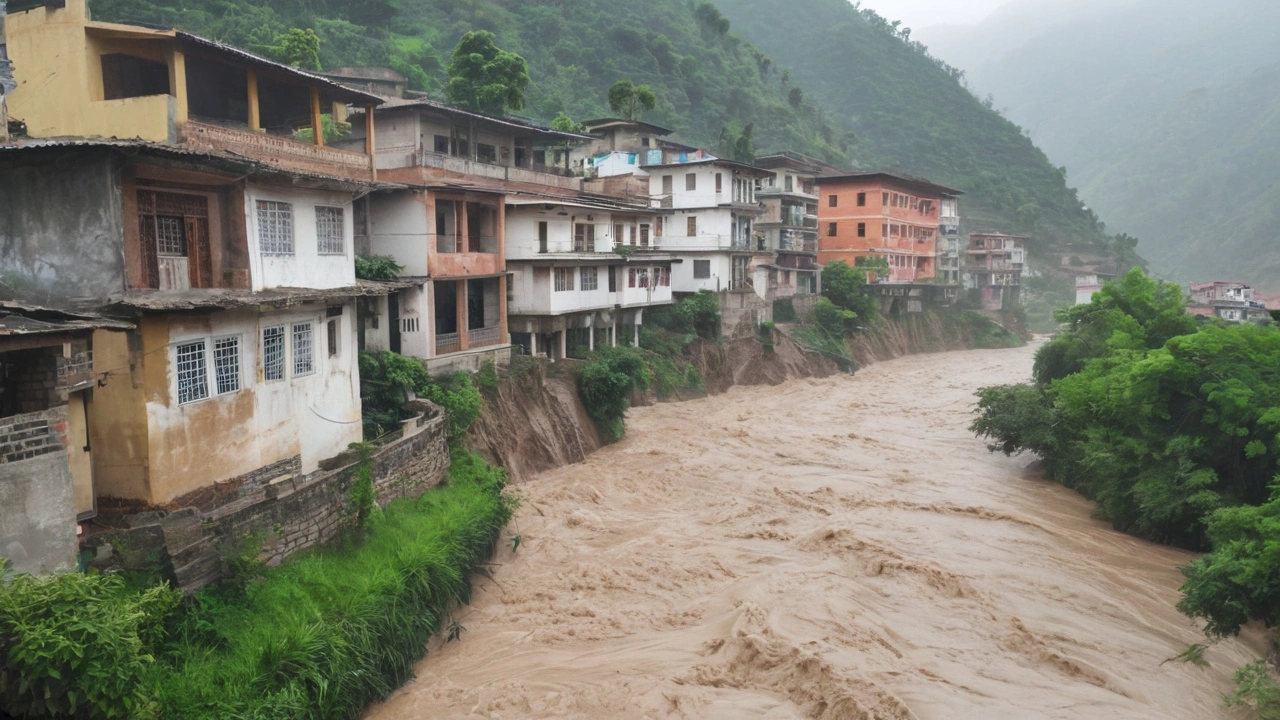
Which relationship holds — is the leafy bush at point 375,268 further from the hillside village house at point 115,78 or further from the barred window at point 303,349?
the barred window at point 303,349

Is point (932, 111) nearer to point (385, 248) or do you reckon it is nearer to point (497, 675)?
point (385, 248)

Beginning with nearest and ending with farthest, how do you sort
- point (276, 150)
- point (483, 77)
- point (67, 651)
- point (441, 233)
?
point (67, 651)
point (276, 150)
point (441, 233)
point (483, 77)

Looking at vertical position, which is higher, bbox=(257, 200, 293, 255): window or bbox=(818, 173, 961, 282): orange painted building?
bbox=(818, 173, 961, 282): orange painted building

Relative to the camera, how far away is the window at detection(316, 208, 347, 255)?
55.4ft

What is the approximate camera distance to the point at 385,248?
23922 millimetres

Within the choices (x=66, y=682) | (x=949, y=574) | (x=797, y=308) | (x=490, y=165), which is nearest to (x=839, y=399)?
(x=797, y=308)

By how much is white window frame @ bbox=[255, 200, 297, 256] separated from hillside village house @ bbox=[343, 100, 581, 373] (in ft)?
20.7

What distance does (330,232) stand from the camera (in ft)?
56.5

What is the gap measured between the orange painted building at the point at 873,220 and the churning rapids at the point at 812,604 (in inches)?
1143

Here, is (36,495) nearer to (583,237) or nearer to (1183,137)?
(583,237)

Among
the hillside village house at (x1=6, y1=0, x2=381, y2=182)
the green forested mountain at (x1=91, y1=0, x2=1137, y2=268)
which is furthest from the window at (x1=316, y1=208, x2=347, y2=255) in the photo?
the green forested mountain at (x1=91, y1=0, x2=1137, y2=268)

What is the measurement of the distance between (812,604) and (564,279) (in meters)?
15.6

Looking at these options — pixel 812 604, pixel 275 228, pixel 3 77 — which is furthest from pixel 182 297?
pixel 812 604

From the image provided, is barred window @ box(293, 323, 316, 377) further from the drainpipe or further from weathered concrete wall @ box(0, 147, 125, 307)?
the drainpipe
